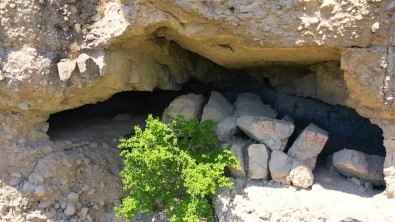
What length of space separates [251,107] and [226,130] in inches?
28.6

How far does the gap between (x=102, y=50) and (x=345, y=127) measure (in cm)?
429

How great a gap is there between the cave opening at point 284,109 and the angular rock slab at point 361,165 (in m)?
0.13

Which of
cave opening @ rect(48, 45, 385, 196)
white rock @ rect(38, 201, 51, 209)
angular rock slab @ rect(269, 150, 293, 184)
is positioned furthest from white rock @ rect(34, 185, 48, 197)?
angular rock slab @ rect(269, 150, 293, 184)

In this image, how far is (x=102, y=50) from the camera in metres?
5.73

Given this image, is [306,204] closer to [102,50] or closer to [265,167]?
[265,167]

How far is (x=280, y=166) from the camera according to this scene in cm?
574

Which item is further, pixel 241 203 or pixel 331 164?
pixel 331 164

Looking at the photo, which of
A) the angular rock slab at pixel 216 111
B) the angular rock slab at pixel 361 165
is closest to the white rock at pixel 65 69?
the angular rock slab at pixel 216 111

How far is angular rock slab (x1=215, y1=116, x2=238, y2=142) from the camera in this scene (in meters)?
6.18

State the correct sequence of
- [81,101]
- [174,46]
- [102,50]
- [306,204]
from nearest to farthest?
[306,204]
[102,50]
[81,101]
[174,46]

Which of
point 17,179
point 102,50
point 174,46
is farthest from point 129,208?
point 174,46

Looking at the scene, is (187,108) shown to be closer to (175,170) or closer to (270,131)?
(175,170)

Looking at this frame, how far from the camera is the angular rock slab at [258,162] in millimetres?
5789

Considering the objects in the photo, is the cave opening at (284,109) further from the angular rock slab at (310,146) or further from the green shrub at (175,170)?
the green shrub at (175,170)
